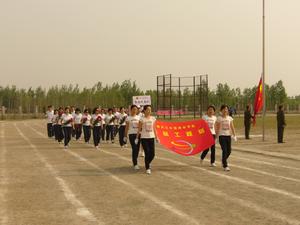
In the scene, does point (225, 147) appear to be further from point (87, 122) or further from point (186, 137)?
point (87, 122)

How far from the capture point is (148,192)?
10305 millimetres

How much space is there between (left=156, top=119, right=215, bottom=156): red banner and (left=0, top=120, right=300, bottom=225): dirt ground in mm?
539

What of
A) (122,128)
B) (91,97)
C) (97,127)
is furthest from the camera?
(91,97)

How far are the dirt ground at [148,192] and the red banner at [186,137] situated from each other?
54 cm

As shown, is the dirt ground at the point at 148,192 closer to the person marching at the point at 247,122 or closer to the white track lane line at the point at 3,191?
the white track lane line at the point at 3,191

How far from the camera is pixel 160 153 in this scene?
19656 millimetres

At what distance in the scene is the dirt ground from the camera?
26.1ft

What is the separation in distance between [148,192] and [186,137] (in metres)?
5.87

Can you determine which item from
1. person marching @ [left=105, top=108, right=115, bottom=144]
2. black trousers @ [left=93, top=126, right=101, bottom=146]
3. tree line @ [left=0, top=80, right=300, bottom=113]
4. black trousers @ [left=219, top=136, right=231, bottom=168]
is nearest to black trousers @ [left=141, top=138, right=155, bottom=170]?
black trousers @ [left=219, top=136, right=231, bottom=168]

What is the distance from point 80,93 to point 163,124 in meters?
77.8

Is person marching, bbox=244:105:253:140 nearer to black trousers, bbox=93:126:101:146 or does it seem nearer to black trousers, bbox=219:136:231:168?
black trousers, bbox=93:126:101:146

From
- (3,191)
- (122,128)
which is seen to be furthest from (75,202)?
(122,128)

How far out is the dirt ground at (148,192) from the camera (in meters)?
7.96

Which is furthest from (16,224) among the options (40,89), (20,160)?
(40,89)
